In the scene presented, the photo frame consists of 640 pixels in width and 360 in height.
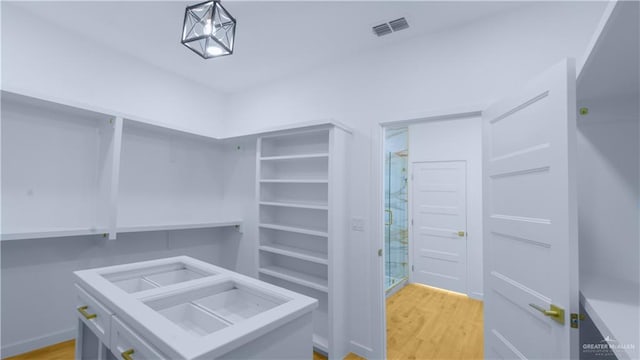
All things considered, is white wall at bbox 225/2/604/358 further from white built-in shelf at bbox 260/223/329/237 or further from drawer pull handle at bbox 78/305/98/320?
drawer pull handle at bbox 78/305/98/320

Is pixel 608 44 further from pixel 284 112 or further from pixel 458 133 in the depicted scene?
pixel 458 133

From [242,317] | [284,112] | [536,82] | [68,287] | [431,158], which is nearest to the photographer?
[242,317]

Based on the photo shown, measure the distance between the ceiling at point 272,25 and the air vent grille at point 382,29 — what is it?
0.05 m

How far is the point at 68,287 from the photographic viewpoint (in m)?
2.55

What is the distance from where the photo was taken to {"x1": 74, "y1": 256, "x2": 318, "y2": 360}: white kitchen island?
0.85 m

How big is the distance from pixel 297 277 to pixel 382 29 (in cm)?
257

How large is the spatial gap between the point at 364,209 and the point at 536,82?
1615 millimetres

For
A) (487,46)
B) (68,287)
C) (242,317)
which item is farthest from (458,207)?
(68,287)

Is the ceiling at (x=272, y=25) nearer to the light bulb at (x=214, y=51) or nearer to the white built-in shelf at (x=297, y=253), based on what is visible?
the light bulb at (x=214, y=51)

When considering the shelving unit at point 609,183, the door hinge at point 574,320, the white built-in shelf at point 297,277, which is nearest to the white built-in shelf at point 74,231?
the white built-in shelf at point 297,277

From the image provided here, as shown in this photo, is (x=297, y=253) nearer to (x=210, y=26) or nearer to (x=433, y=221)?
(x=210, y=26)

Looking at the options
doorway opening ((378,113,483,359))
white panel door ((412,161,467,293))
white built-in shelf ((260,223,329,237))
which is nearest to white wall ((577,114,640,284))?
white built-in shelf ((260,223,329,237))

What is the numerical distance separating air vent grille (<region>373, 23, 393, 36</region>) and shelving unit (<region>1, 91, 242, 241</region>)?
8.14ft

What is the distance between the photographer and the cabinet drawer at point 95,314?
3.79 ft
